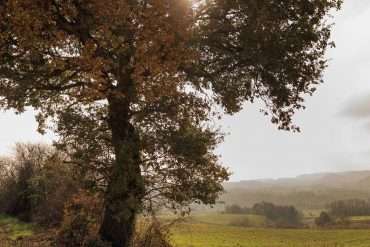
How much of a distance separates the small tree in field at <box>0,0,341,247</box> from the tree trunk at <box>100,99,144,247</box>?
4 cm

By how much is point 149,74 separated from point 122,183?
4138 millimetres

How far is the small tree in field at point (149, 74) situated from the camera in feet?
58.4

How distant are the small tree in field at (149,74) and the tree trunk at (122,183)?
43 mm

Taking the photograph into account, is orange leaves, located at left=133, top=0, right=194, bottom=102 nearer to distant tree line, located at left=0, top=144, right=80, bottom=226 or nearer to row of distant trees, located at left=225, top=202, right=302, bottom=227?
distant tree line, located at left=0, top=144, right=80, bottom=226

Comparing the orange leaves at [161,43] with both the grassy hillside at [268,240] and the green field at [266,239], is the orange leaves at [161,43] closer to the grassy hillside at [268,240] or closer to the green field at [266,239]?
the green field at [266,239]

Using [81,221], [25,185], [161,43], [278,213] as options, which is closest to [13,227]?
[25,185]

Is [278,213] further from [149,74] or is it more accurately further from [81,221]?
[149,74]

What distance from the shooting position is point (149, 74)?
18797mm

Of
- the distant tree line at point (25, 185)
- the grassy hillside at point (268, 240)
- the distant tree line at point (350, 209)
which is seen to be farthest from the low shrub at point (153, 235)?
the distant tree line at point (350, 209)

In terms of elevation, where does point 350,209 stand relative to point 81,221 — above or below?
above

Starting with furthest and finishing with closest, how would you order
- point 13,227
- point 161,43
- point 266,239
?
point 266,239, point 13,227, point 161,43

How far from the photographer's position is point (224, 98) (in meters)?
22.0

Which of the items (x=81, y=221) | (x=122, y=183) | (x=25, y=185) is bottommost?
(x=81, y=221)

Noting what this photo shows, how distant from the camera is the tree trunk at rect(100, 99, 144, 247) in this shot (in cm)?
1888
